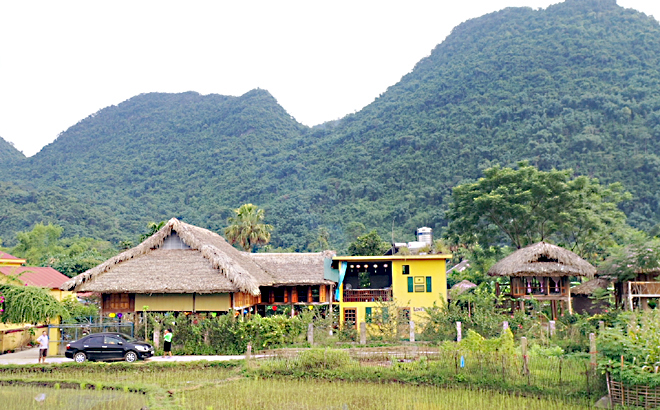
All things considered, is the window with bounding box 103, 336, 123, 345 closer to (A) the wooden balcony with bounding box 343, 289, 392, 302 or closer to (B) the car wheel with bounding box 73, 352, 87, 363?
(B) the car wheel with bounding box 73, 352, 87, 363

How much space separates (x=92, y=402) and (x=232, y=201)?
252ft

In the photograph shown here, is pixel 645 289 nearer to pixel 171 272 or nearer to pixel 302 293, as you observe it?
pixel 302 293

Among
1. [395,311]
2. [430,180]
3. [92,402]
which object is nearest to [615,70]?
[430,180]

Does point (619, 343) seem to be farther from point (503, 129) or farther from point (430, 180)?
point (503, 129)

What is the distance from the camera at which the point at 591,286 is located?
2692 centimetres

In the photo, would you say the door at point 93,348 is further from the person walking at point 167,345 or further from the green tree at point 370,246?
the green tree at point 370,246

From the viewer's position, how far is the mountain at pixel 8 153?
11656cm

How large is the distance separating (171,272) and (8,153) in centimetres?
11673

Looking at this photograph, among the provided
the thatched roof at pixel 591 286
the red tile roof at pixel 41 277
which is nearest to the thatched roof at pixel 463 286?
the thatched roof at pixel 591 286

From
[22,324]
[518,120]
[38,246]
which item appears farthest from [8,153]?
[22,324]

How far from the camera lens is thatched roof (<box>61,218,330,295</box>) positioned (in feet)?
73.2

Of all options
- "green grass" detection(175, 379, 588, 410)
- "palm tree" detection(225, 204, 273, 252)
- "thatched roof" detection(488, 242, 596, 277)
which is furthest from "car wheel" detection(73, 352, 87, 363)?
"palm tree" detection(225, 204, 273, 252)

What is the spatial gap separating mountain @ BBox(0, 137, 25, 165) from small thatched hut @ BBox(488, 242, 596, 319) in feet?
385

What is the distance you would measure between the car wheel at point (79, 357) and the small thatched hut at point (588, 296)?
70.0 feet
